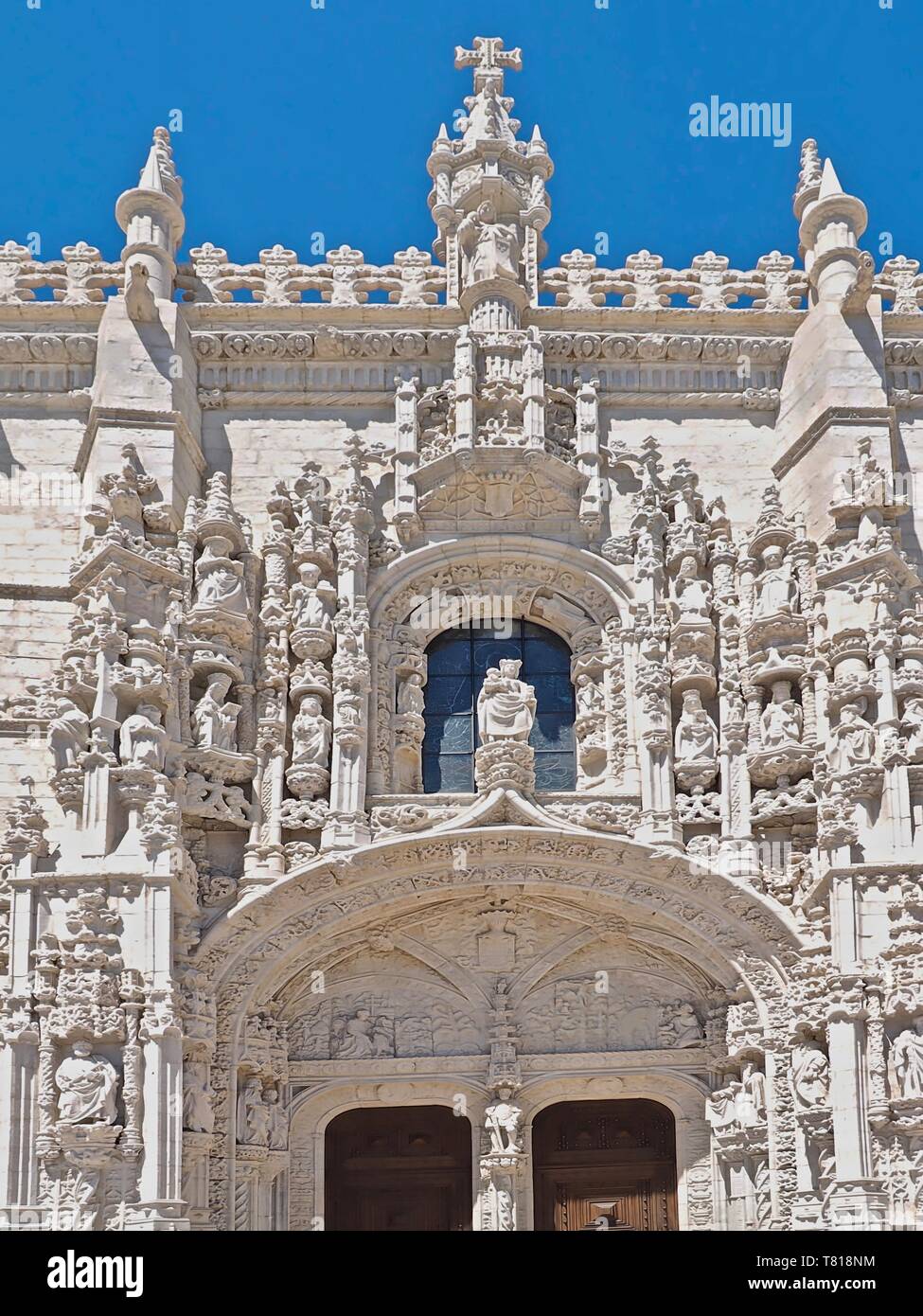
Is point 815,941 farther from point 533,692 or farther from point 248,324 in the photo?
point 248,324

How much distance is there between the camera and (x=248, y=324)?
18.5 m

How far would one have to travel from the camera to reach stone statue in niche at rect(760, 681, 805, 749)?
16.7 metres

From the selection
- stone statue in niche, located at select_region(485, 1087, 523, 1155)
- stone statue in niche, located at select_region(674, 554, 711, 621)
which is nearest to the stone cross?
stone statue in niche, located at select_region(674, 554, 711, 621)

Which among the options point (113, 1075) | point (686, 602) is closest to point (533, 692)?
point (686, 602)

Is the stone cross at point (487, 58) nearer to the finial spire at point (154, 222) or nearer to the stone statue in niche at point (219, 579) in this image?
the finial spire at point (154, 222)

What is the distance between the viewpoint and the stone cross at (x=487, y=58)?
64.1 feet

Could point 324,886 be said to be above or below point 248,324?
below

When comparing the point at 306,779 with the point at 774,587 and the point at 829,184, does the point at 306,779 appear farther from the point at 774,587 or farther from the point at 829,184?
the point at 829,184

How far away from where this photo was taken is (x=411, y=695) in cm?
1747

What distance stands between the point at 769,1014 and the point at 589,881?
1.71 metres

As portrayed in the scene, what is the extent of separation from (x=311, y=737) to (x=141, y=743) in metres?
1.43

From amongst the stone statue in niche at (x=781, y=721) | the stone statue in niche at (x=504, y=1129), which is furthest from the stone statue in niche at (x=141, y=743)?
the stone statue in niche at (x=781, y=721)

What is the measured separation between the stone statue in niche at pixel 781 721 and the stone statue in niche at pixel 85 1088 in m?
5.59
